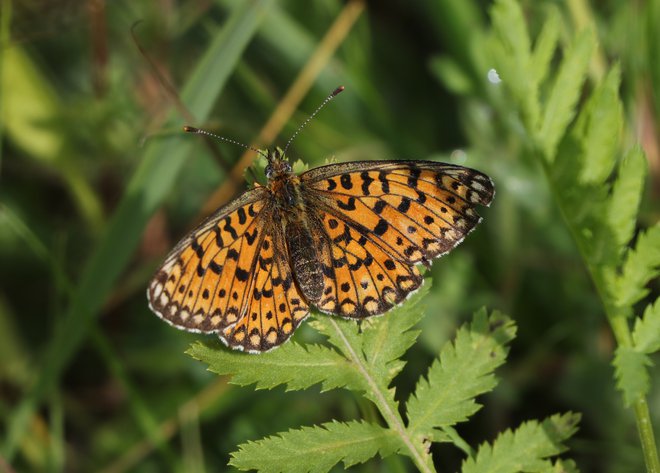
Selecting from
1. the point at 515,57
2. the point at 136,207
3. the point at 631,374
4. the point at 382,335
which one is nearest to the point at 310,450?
the point at 382,335

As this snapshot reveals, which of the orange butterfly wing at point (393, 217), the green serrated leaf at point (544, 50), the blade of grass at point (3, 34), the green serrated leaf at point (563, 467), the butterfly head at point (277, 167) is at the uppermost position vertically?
the blade of grass at point (3, 34)

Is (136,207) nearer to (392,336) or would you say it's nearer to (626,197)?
(392,336)

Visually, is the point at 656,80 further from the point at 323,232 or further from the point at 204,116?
the point at 204,116

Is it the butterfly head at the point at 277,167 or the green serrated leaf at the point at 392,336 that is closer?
the green serrated leaf at the point at 392,336

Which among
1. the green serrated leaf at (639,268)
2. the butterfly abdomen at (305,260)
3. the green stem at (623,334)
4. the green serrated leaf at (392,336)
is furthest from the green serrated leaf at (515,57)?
the butterfly abdomen at (305,260)

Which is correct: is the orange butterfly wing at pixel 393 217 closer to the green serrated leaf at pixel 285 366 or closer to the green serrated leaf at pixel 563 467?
the green serrated leaf at pixel 285 366

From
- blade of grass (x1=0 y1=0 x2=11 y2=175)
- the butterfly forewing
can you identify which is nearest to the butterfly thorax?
the butterfly forewing
